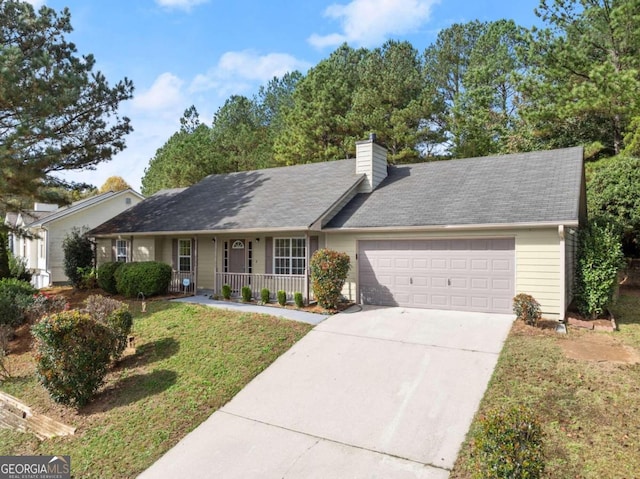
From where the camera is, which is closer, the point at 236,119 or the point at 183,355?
the point at 183,355

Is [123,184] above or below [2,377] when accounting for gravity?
above

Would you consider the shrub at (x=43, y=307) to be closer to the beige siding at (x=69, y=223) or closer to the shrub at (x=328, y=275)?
the shrub at (x=328, y=275)

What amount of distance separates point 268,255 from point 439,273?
19.0ft

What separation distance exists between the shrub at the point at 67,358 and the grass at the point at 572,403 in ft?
19.9

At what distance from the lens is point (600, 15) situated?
58.3ft

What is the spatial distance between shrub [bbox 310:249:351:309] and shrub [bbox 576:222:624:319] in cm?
593

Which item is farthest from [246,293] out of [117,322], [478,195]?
[478,195]

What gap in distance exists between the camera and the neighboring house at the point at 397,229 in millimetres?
9828

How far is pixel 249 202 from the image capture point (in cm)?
1507

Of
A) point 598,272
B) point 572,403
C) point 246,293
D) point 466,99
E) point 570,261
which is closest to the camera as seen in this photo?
point 572,403

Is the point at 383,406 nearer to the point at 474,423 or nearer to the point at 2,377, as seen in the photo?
the point at 474,423

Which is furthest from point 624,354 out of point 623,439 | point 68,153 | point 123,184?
point 123,184

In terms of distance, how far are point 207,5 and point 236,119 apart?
979 inches

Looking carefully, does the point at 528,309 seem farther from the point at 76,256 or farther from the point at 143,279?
the point at 76,256
